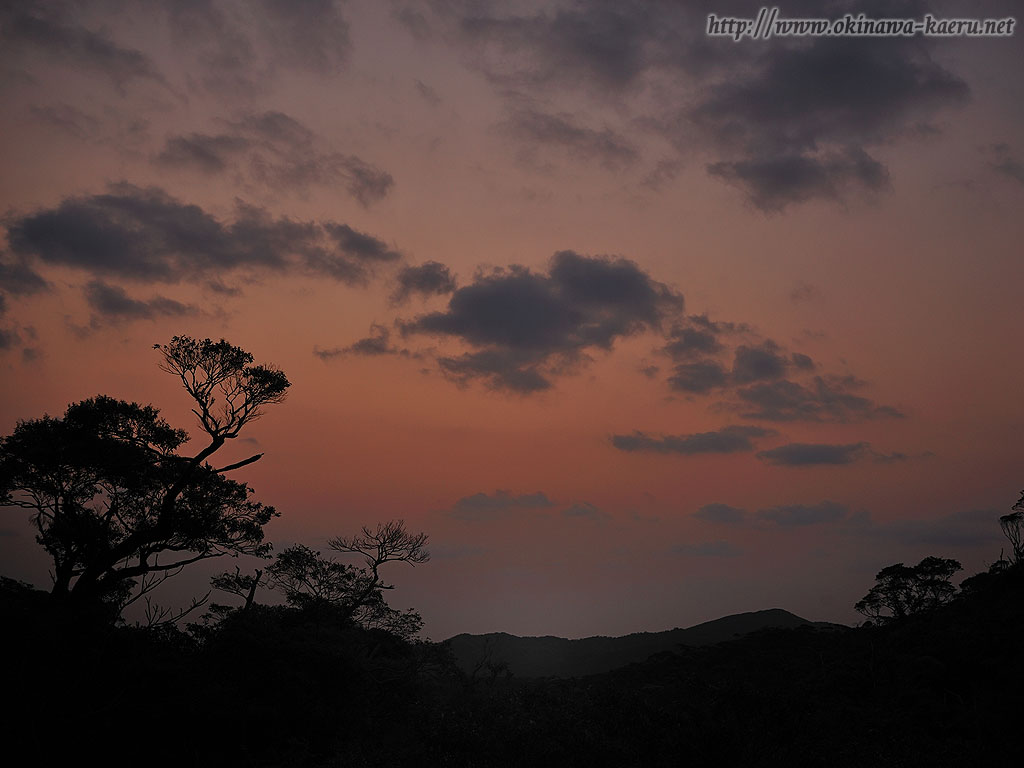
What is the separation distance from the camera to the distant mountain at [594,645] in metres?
127

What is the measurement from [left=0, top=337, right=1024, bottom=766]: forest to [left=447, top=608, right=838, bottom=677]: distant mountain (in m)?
89.7

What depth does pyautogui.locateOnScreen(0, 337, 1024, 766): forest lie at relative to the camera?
69.9 feet

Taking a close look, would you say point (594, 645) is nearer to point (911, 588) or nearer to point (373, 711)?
point (911, 588)

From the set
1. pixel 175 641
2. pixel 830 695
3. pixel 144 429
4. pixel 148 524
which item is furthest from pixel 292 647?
pixel 830 695

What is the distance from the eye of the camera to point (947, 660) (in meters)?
Result: 40.2

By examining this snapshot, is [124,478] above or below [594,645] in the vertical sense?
above

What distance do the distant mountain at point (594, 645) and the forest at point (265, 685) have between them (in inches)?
3530

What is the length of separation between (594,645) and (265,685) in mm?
133864

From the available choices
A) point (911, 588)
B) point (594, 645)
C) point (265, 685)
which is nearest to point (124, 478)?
point (265, 685)

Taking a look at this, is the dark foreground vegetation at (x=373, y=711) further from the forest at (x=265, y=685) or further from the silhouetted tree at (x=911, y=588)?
the silhouetted tree at (x=911, y=588)

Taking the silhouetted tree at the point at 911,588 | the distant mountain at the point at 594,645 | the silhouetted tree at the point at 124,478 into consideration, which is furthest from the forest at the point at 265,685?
the distant mountain at the point at 594,645

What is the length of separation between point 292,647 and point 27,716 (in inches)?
525

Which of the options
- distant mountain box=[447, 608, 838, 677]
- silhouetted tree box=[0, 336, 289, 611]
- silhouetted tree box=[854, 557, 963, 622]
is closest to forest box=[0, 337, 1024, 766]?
silhouetted tree box=[0, 336, 289, 611]

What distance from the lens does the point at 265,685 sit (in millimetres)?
28234
